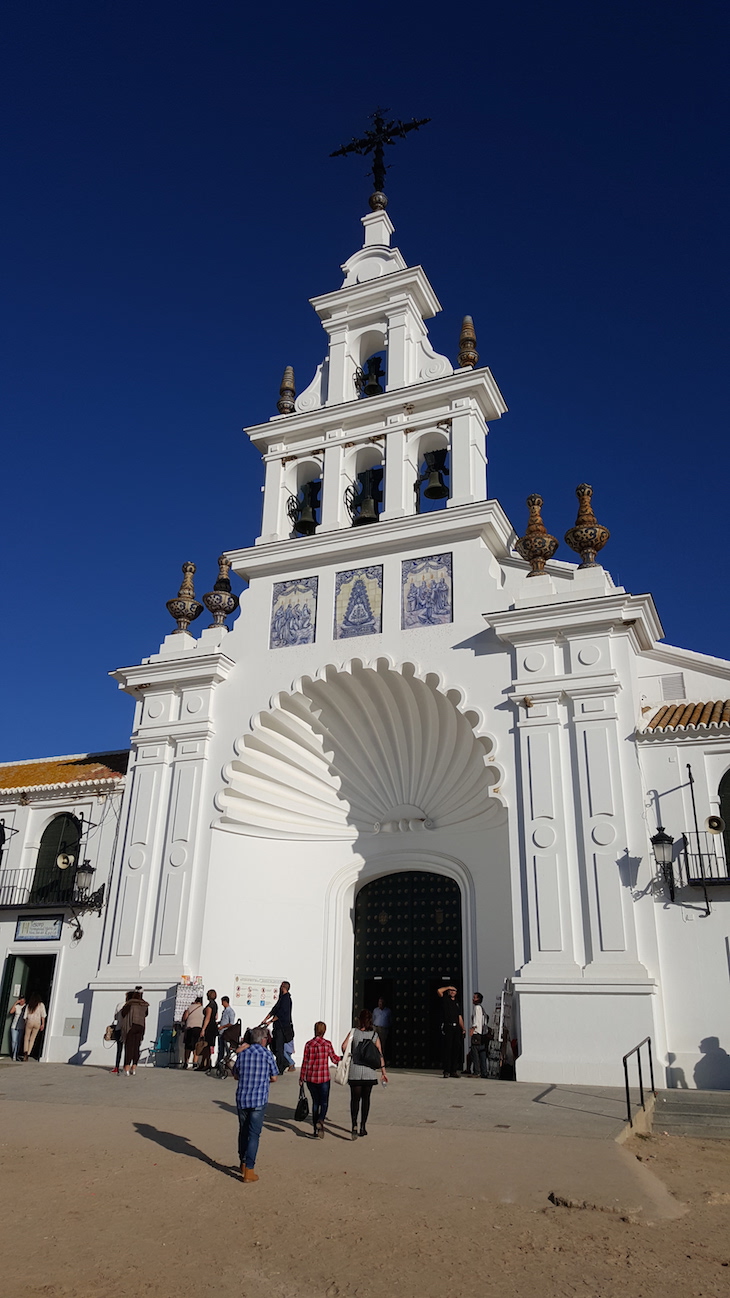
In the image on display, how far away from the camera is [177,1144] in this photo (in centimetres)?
775

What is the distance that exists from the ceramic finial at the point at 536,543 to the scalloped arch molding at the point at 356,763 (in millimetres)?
2769

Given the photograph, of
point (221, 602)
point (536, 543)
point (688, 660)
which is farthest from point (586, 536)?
point (221, 602)

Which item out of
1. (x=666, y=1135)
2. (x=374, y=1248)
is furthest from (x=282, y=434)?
(x=374, y=1248)

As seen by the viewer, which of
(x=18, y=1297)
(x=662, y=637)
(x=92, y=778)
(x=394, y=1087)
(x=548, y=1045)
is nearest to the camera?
(x=18, y=1297)

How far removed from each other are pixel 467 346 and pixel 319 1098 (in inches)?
566

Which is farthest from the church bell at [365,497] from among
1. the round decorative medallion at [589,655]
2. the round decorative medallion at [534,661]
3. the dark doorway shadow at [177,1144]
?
the dark doorway shadow at [177,1144]

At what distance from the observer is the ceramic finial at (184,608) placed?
59.1ft

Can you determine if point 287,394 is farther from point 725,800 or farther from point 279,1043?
point 279,1043

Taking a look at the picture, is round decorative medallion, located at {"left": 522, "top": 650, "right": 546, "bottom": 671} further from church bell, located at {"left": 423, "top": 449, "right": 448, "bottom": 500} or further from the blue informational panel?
the blue informational panel

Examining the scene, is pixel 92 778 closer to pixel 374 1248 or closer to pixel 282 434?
pixel 282 434

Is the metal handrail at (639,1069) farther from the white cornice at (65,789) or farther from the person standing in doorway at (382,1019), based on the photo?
the white cornice at (65,789)

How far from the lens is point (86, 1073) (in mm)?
13203

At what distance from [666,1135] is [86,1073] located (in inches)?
328

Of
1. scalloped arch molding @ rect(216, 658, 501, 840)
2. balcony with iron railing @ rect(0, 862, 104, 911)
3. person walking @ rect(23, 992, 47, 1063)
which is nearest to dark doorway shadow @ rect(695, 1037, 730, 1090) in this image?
scalloped arch molding @ rect(216, 658, 501, 840)
